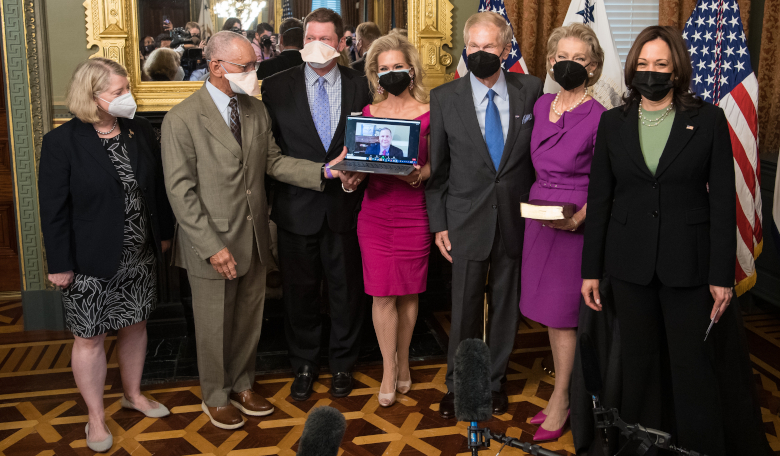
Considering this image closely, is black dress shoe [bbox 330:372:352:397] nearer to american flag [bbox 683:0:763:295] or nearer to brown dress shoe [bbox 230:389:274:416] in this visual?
brown dress shoe [bbox 230:389:274:416]

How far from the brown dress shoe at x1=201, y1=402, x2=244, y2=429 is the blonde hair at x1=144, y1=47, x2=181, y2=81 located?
2.04 metres

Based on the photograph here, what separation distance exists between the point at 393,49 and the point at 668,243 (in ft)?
4.61

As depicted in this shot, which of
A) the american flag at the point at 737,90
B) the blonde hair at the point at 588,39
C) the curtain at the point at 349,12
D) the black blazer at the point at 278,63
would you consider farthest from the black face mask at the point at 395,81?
the american flag at the point at 737,90

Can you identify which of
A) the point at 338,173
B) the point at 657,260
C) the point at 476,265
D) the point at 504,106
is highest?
the point at 504,106

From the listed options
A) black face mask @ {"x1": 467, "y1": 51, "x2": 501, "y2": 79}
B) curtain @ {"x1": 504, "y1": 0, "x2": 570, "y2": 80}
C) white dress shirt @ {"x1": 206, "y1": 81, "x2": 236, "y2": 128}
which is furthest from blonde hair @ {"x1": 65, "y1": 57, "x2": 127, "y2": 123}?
curtain @ {"x1": 504, "y1": 0, "x2": 570, "y2": 80}

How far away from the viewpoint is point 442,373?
3633mm

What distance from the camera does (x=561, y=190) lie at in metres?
2.74

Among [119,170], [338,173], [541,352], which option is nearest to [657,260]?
[338,173]

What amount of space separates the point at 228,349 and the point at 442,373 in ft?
3.77

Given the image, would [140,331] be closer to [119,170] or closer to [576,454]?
[119,170]

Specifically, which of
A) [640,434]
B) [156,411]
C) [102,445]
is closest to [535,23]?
[156,411]

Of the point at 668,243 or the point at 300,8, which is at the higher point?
A: the point at 300,8

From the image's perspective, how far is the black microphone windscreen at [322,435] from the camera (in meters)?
0.84

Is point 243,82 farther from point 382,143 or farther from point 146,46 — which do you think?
point 146,46
